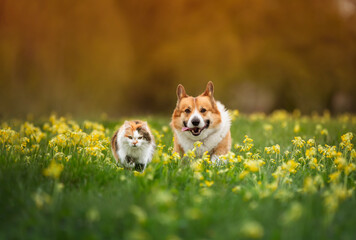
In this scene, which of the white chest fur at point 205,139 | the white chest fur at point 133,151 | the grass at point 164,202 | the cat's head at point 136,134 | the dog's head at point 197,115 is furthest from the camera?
the white chest fur at point 205,139

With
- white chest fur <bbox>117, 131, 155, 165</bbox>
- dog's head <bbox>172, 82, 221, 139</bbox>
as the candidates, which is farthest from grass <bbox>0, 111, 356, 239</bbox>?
dog's head <bbox>172, 82, 221, 139</bbox>

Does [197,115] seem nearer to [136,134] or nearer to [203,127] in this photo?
[203,127]

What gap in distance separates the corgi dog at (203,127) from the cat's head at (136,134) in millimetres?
471

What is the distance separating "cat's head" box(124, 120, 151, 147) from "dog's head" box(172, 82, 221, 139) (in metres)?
0.47

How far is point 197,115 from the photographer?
14.0 feet

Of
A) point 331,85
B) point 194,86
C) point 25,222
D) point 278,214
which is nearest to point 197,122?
point 278,214

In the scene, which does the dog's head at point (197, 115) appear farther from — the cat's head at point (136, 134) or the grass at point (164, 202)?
the grass at point (164, 202)

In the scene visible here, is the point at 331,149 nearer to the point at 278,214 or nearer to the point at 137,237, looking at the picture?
the point at 278,214

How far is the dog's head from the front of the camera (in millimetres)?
4282

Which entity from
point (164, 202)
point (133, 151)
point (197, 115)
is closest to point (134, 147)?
point (133, 151)

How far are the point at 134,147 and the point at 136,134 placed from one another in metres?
0.19

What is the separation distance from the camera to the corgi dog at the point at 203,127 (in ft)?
14.5

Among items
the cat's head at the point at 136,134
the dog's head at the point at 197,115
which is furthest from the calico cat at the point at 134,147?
the dog's head at the point at 197,115

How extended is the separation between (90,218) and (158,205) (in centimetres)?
46
